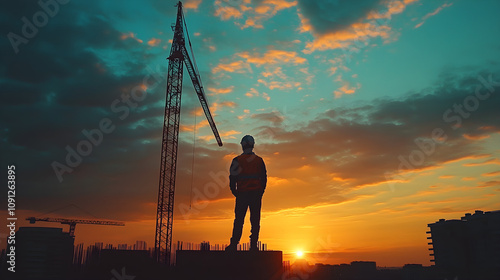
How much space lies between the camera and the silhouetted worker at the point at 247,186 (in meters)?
10.2

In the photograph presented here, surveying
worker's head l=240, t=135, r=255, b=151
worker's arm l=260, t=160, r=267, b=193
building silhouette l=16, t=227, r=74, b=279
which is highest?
worker's head l=240, t=135, r=255, b=151

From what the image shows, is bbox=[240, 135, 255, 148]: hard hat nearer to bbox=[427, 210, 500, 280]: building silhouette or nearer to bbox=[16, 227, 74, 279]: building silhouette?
bbox=[427, 210, 500, 280]: building silhouette

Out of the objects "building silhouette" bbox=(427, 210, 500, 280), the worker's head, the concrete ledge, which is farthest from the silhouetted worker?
"building silhouette" bbox=(427, 210, 500, 280)

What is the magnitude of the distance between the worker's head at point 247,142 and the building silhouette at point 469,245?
330ft

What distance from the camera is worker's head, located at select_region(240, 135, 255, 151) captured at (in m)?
10.4

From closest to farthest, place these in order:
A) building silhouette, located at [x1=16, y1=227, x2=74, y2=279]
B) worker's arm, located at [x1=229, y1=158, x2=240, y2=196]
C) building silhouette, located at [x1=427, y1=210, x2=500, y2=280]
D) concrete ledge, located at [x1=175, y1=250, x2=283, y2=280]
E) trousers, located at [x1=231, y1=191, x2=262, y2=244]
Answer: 1. concrete ledge, located at [x1=175, y1=250, x2=283, y2=280]
2. trousers, located at [x1=231, y1=191, x2=262, y2=244]
3. worker's arm, located at [x1=229, y1=158, x2=240, y2=196]
4. building silhouette, located at [x1=427, y1=210, x2=500, y2=280]
5. building silhouette, located at [x1=16, y1=227, x2=74, y2=279]

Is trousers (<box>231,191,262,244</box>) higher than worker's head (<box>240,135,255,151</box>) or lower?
lower

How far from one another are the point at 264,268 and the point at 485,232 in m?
104

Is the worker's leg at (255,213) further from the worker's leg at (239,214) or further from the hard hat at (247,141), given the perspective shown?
the hard hat at (247,141)

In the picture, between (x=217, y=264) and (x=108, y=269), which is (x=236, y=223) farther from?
(x=108, y=269)

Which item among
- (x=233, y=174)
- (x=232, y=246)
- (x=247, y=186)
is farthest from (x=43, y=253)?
(x=247, y=186)

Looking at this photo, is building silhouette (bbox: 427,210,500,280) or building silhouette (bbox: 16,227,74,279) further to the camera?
building silhouette (bbox: 16,227,74,279)

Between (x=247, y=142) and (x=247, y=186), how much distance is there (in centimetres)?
135

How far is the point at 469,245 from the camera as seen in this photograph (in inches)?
3762
